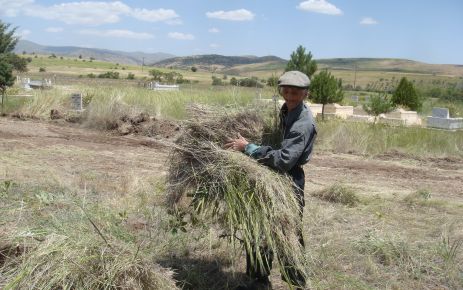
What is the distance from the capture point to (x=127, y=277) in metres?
3.23

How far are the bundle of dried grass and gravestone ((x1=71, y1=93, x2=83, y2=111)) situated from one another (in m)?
14.6

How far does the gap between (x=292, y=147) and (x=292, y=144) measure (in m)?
0.03

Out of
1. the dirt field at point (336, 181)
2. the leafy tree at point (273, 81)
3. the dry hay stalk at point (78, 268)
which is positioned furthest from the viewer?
the dirt field at point (336, 181)

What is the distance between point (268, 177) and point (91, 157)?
764cm

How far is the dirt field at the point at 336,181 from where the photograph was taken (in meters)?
4.66

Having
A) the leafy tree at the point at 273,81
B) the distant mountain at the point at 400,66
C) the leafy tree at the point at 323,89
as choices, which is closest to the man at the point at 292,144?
the leafy tree at the point at 273,81

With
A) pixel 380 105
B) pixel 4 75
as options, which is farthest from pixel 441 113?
pixel 4 75

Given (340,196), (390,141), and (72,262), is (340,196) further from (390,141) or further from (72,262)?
(390,141)

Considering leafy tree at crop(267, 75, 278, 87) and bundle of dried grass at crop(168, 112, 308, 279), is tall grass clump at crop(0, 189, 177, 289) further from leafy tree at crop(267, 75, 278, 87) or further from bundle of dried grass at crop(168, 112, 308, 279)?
leafy tree at crop(267, 75, 278, 87)

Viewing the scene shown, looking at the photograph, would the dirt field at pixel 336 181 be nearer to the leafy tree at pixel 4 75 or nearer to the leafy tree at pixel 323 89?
the leafy tree at pixel 4 75

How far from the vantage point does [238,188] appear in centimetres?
356

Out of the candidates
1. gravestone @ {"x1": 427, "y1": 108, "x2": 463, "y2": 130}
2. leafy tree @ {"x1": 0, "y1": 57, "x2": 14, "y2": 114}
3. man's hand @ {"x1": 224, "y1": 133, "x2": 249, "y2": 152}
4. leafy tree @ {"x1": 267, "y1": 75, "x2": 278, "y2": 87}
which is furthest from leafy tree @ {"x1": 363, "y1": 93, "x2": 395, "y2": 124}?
man's hand @ {"x1": 224, "y1": 133, "x2": 249, "y2": 152}

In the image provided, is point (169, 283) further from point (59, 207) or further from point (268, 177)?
point (59, 207)

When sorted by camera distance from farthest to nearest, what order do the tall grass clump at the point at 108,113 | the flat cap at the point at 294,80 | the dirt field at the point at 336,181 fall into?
the tall grass clump at the point at 108,113 < the dirt field at the point at 336,181 < the flat cap at the point at 294,80
